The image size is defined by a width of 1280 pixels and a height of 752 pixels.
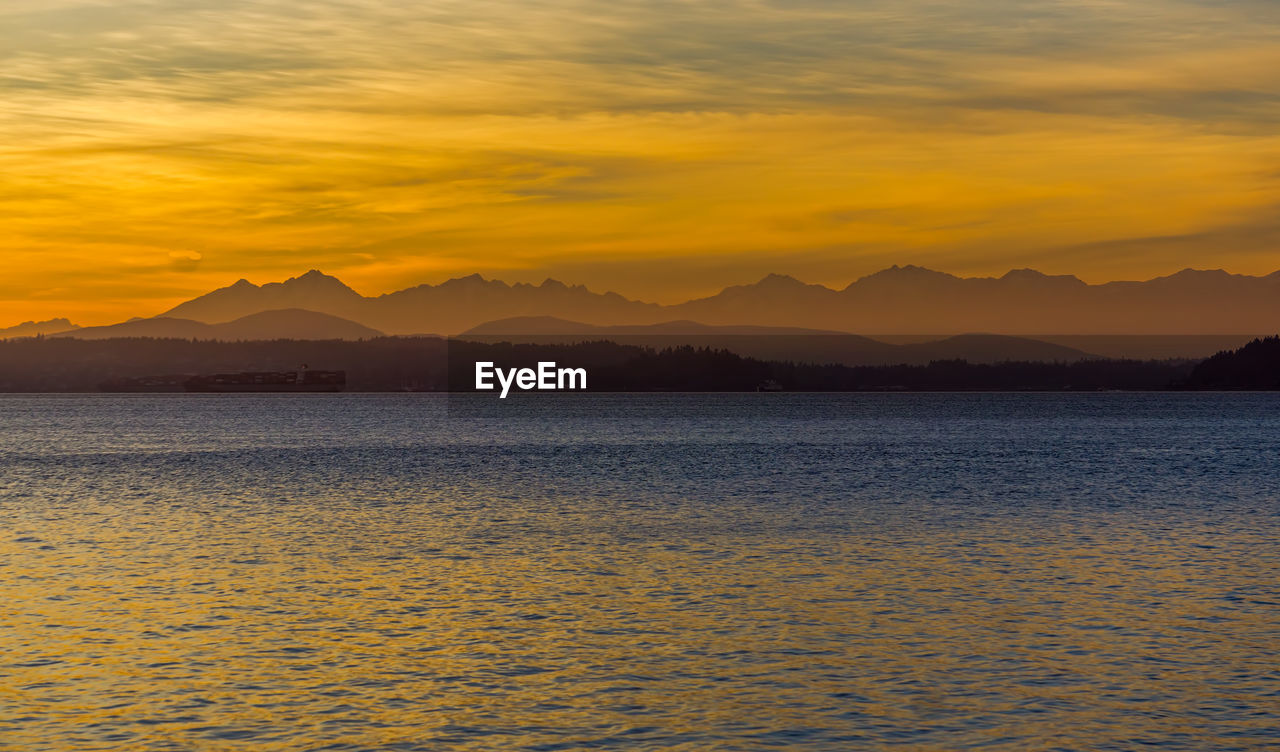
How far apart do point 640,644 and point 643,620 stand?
291cm

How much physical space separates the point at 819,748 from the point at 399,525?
122 feet

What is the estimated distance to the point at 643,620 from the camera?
30828 millimetres

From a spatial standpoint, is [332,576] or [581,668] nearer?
[581,668]

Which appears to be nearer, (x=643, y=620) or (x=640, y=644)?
(x=640, y=644)

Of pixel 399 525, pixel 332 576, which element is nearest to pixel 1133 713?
pixel 332 576

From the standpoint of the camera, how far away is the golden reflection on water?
21.3 m

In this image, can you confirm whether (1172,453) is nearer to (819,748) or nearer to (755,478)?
(755,478)

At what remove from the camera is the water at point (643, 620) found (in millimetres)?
21516

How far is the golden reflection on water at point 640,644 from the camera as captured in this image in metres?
21.3

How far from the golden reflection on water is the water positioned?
0.35 ft

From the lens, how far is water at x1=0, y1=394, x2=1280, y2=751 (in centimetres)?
2152

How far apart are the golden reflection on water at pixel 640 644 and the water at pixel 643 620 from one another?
0.11m

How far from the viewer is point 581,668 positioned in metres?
25.6

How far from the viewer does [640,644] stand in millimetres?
27922
